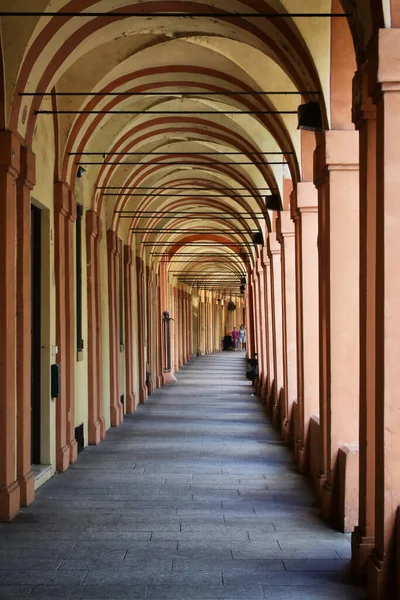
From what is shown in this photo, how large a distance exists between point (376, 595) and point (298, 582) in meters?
0.63

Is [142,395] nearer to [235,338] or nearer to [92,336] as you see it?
[92,336]

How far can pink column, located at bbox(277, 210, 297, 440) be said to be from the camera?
38.0 feet

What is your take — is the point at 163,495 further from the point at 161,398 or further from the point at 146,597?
the point at 161,398

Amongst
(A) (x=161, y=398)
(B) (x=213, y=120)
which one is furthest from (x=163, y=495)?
(A) (x=161, y=398)

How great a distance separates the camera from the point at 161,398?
19328mm

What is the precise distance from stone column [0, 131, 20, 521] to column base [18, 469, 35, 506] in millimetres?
209

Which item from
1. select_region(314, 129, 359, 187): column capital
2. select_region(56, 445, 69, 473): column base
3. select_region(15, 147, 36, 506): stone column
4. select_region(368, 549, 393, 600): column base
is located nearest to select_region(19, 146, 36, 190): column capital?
select_region(15, 147, 36, 506): stone column

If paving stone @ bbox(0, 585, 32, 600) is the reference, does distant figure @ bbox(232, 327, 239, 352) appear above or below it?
below

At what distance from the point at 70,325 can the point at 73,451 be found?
5.28 ft

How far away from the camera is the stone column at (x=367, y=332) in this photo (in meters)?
5.29

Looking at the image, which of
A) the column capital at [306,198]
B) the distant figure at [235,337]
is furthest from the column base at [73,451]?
the distant figure at [235,337]

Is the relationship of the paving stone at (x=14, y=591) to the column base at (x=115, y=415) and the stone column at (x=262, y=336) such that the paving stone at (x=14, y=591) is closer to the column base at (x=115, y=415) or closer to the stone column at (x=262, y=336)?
the column base at (x=115, y=415)

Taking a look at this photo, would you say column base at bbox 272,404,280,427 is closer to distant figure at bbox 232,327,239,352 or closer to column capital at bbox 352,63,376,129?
column capital at bbox 352,63,376,129

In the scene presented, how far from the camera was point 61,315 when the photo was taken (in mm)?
9555
